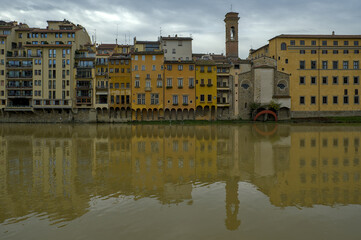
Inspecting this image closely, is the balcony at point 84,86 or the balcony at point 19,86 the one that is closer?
the balcony at point 19,86

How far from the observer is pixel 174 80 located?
6431cm

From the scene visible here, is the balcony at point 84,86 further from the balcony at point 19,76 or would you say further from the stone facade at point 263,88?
the stone facade at point 263,88

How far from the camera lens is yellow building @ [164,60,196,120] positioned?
6425 cm

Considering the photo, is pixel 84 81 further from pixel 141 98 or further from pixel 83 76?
pixel 141 98

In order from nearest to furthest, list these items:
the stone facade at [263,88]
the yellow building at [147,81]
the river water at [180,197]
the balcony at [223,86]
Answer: the river water at [180,197] → the yellow building at [147,81] → the stone facade at [263,88] → the balcony at [223,86]

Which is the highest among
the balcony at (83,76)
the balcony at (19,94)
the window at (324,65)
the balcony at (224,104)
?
the window at (324,65)

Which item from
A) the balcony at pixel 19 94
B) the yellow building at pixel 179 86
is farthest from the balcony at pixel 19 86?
the yellow building at pixel 179 86

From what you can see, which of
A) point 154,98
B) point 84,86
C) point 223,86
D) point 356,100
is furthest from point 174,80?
point 356,100

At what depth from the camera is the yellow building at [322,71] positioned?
65.4 metres

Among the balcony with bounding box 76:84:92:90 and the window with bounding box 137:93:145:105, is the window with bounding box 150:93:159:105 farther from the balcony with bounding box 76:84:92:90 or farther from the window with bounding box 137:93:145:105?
the balcony with bounding box 76:84:92:90

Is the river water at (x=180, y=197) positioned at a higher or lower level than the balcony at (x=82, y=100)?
lower

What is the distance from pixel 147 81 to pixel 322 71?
38103mm

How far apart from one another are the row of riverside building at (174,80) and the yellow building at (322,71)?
0.66ft

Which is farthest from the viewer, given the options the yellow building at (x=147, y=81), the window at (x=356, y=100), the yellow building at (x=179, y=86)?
the window at (x=356, y=100)
